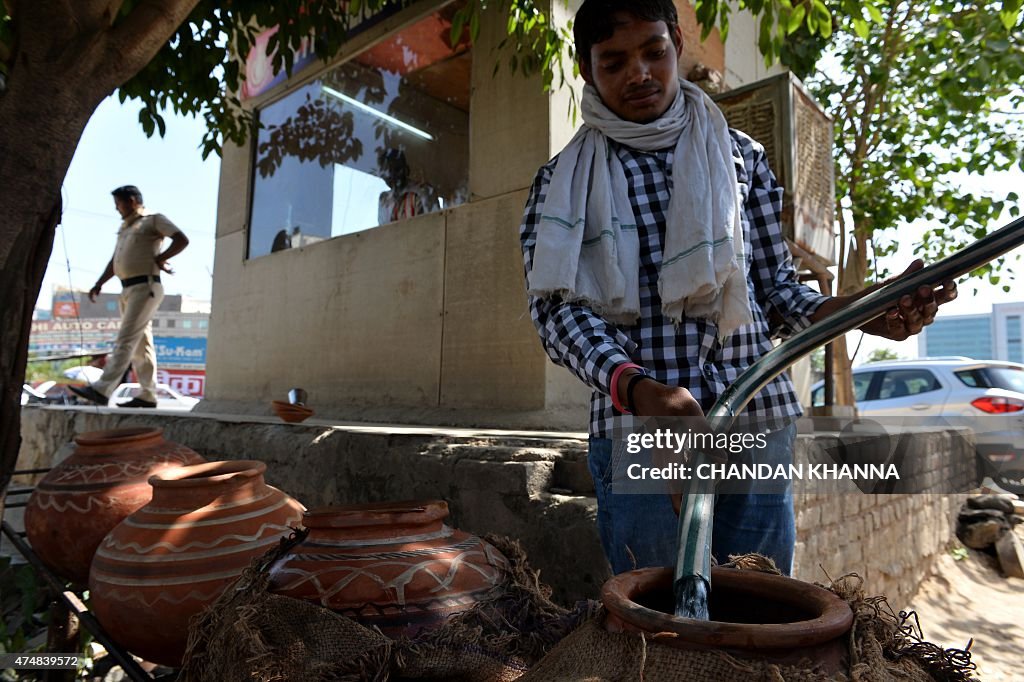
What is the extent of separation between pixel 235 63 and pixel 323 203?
2.06m

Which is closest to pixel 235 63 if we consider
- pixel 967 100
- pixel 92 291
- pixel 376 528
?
pixel 376 528

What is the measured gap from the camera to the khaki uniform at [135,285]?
6.11 metres

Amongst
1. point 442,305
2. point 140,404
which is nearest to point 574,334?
point 442,305

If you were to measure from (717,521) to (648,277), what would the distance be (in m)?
0.52

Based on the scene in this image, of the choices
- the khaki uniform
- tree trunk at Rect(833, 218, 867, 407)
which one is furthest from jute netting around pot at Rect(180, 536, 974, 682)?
tree trunk at Rect(833, 218, 867, 407)

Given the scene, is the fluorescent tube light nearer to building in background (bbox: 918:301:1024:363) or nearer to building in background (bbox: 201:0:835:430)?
building in background (bbox: 201:0:835:430)

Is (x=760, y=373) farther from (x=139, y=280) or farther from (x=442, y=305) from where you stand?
(x=139, y=280)

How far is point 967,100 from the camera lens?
130 inches

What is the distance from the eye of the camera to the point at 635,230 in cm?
141

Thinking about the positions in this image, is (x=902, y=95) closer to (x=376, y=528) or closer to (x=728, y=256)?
(x=728, y=256)

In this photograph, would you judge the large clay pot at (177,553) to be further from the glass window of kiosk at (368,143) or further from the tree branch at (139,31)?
the glass window of kiosk at (368,143)

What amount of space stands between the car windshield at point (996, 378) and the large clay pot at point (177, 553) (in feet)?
27.9

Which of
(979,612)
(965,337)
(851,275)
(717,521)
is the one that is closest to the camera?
(717,521)

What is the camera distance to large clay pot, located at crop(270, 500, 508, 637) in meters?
1.33
